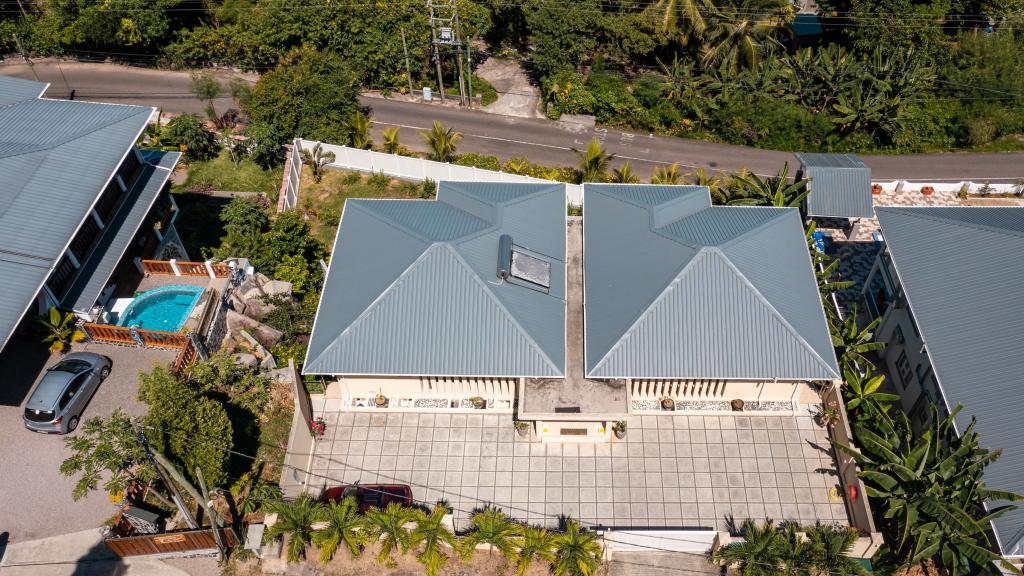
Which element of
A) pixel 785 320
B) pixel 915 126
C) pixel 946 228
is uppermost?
pixel 915 126

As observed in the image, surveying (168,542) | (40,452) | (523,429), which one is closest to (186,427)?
(168,542)

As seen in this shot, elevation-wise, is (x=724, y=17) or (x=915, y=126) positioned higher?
(x=724, y=17)

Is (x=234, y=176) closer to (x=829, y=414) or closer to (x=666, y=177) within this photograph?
(x=666, y=177)

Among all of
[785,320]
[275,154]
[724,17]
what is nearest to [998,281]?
[785,320]

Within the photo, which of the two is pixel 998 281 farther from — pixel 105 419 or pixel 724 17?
pixel 105 419

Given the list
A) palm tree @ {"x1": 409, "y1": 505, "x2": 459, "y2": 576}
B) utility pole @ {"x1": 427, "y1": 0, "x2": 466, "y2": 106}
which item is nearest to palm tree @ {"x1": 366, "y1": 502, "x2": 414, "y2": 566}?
palm tree @ {"x1": 409, "y1": 505, "x2": 459, "y2": 576}

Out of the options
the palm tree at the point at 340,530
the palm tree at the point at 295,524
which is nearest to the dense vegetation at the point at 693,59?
the palm tree at the point at 295,524

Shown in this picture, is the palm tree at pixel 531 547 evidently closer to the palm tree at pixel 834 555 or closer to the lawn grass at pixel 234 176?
the palm tree at pixel 834 555
